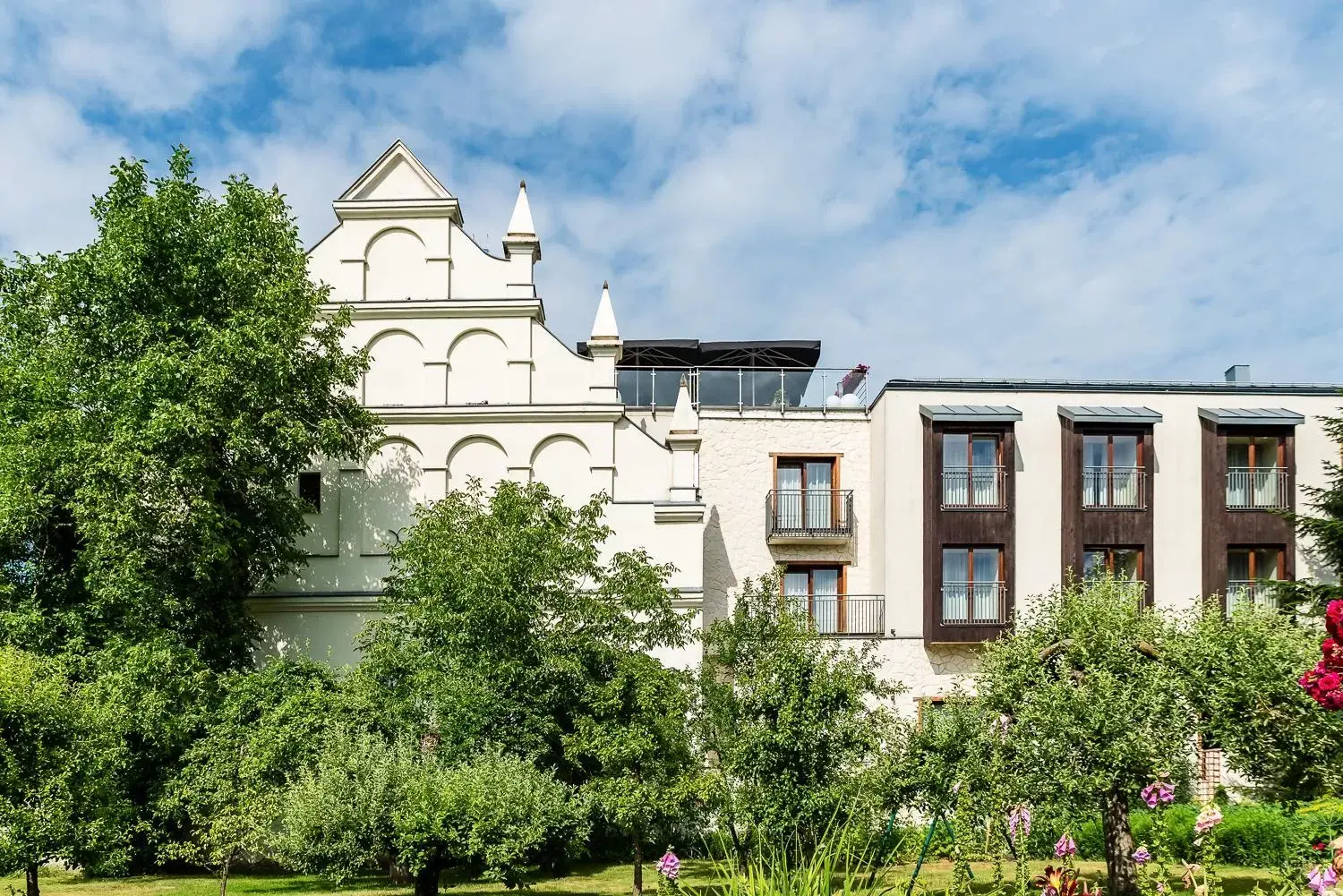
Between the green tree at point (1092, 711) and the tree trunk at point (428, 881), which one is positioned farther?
the tree trunk at point (428, 881)

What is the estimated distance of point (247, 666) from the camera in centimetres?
2555

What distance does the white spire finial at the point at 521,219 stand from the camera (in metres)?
29.2

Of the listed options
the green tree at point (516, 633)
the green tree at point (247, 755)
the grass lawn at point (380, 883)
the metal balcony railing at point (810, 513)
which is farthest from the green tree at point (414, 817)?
the metal balcony railing at point (810, 513)

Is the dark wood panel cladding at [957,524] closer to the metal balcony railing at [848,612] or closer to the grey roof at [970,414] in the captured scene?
the grey roof at [970,414]

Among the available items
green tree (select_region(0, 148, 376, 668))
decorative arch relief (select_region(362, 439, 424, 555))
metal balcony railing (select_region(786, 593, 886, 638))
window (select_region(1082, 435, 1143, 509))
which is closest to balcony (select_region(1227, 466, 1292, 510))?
window (select_region(1082, 435, 1143, 509))

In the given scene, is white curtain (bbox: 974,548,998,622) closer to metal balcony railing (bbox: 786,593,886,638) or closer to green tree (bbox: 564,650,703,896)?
metal balcony railing (bbox: 786,593,886,638)

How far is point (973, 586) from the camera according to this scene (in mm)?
29953

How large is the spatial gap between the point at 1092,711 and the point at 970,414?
41.9 feet

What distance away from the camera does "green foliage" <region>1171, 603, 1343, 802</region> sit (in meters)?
19.1

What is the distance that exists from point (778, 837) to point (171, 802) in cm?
1205

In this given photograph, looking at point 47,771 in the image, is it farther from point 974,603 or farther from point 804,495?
point 974,603

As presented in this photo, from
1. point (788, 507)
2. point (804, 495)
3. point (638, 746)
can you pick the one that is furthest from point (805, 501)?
point (638, 746)

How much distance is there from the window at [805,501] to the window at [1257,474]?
10072mm

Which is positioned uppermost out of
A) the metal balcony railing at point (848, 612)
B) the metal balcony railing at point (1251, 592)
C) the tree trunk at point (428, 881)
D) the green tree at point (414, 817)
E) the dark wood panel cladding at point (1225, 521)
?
the dark wood panel cladding at point (1225, 521)
